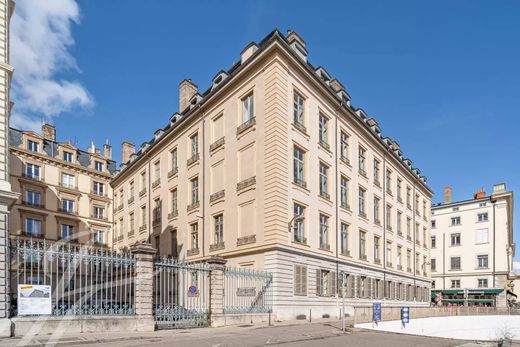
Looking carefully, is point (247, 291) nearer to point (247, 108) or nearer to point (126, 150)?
point (247, 108)

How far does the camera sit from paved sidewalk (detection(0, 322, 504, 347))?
1245 cm

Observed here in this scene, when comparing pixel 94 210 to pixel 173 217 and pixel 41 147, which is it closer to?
pixel 41 147

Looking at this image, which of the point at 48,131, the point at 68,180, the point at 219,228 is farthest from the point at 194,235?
the point at 48,131

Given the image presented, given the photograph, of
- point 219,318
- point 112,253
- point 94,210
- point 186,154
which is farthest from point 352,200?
point 94,210

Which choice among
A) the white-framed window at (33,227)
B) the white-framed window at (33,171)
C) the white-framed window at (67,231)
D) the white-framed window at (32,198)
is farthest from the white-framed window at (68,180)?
the white-framed window at (33,227)

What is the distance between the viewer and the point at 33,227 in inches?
1692

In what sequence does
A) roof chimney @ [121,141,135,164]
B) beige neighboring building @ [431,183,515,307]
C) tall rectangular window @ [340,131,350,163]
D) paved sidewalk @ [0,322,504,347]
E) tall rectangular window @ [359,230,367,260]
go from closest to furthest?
paved sidewalk @ [0,322,504,347] < tall rectangular window @ [340,131,350,163] < tall rectangular window @ [359,230,367,260] < roof chimney @ [121,141,135,164] < beige neighboring building @ [431,183,515,307]

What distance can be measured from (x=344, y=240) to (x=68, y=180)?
33313mm

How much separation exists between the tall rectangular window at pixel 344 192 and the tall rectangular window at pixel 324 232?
2.80 m

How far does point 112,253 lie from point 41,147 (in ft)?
114

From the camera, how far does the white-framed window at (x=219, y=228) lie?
1121 inches

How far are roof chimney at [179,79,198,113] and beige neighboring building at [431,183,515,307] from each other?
4464 cm

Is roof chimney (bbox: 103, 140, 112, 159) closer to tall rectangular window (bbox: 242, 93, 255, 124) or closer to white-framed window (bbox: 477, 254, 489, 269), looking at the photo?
tall rectangular window (bbox: 242, 93, 255, 124)

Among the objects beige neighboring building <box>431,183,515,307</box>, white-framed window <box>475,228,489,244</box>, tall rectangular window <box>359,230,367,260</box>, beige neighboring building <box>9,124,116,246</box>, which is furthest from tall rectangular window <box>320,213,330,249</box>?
white-framed window <box>475,228,489,244</box>
